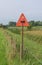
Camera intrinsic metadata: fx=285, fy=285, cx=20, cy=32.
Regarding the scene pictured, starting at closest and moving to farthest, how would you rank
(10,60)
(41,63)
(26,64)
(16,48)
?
(41,63) → (26,64) → (10,60) → (16,48)

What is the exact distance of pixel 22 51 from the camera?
10109 millimetres

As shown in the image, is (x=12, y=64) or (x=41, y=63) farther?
(x=12, y=64)

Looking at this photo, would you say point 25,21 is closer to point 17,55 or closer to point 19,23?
point 19,23

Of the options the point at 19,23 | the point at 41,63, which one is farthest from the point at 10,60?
the point at 41,63

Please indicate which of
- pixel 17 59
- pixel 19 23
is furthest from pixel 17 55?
pixel 19 23

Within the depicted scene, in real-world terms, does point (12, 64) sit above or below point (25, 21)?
below

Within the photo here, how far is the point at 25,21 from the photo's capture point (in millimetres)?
10211

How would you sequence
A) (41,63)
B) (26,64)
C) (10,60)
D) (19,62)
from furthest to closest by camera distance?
(10,60) → (19,62) → (26,64) → (41,63)

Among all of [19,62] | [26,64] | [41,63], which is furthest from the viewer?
[19,62]

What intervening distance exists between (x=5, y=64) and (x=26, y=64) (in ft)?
5.17

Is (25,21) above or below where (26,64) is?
above

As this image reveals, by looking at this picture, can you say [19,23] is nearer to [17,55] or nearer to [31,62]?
[17,55]

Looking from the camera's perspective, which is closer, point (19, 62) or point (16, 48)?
point (19, 62)

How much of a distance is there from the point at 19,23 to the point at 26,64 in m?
2.18
